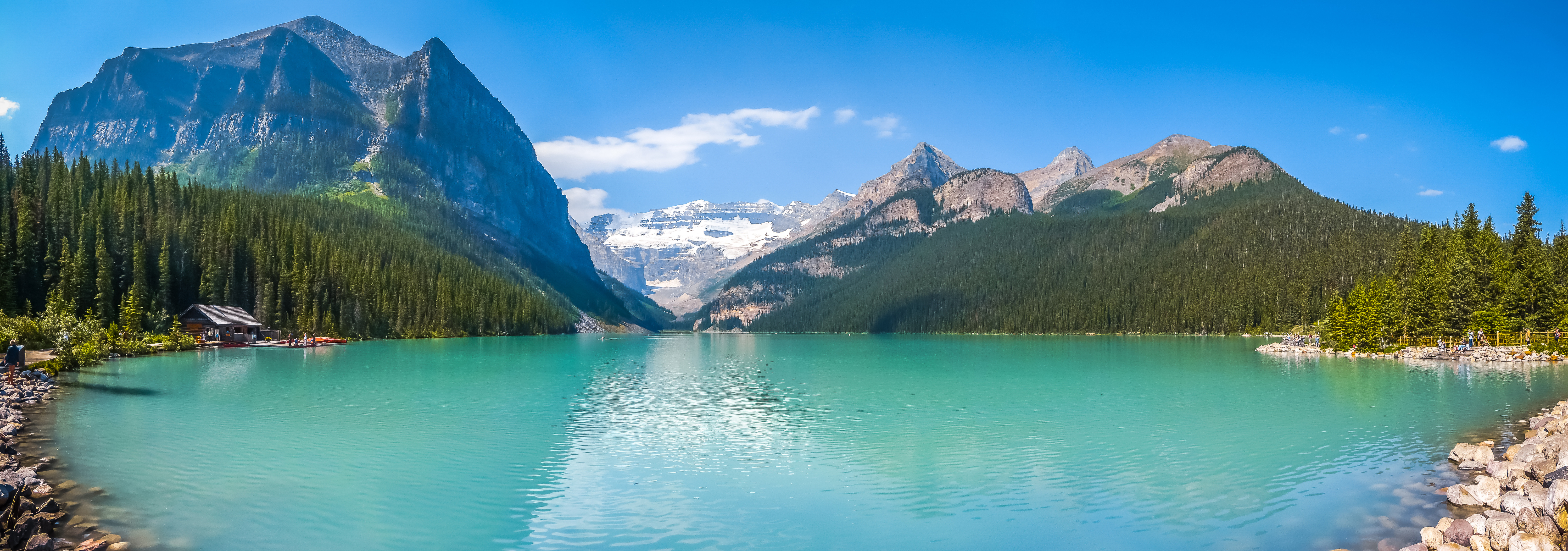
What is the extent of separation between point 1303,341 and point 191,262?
134m

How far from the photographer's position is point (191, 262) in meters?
102

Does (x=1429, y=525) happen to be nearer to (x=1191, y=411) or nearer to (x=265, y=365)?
(x=1191, y=411)

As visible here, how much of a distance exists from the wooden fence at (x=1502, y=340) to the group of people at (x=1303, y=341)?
11.8 metres

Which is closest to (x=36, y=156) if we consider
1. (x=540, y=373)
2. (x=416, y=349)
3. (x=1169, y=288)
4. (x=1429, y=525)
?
(x=416, y=349)

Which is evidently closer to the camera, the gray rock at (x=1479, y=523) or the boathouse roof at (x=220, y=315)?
the gray rock at (x=1479, y=523)

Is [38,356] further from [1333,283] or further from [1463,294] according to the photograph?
[1333,283]

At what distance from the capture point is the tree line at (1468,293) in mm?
71000

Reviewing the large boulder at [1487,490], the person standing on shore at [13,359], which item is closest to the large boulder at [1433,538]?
the large boulder at [1487,490]

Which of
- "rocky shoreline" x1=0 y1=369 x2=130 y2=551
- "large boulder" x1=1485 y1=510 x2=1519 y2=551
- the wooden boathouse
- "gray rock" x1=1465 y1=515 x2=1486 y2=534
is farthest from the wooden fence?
the wooden boathouse

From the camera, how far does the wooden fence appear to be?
213ft

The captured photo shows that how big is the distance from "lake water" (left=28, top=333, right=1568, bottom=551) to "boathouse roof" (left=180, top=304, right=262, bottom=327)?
5025 centimetres

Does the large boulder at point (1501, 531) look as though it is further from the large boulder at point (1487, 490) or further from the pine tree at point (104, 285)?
the pine tree at point (104, 285)

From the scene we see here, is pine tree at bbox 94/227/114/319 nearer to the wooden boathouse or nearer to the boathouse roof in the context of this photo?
the boathouse roof

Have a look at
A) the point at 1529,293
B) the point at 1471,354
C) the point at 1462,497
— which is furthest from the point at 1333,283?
the point at 1462,497
